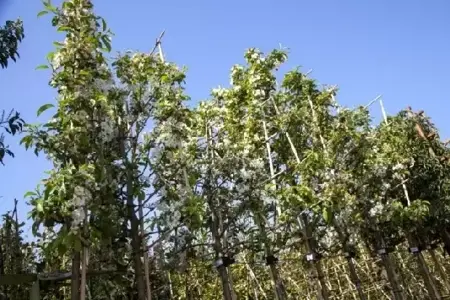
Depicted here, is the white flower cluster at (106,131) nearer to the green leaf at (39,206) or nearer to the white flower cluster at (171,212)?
the white flower cluster at (171,212)

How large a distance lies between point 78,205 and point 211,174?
2735 millimetres

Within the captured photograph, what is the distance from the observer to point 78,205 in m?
3.12

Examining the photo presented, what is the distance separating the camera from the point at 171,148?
426cm

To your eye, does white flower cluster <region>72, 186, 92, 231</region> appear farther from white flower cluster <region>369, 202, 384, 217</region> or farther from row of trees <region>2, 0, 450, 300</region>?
white flower cluster <region>369, 202, 384, 217</region>

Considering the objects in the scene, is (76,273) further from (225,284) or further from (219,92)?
(219,92)

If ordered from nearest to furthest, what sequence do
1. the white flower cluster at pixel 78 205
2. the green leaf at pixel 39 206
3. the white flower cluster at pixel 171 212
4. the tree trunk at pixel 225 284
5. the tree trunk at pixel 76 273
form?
1. the green leaf at pixel 39 206
2. the white flower cluster at pixel 78 205
3. the tree trunk at pixel 76 273
4. the white flower cluster at pixel 171 212
5. the tree trunk at pixel 225 284

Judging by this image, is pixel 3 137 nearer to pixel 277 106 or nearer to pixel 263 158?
pixel 263 158

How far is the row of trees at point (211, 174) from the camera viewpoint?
351cm

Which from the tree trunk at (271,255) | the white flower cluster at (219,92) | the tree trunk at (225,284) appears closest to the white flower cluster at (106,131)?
the tree trunk at (225,284)

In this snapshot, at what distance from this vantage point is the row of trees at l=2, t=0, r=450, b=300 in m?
3.51

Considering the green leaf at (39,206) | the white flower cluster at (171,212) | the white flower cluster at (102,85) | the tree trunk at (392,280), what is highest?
the white flower cluster at (102,85)

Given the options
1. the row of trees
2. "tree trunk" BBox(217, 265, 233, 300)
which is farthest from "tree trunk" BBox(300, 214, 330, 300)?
"tree trunk" BBox(217, 265, 233, 300)

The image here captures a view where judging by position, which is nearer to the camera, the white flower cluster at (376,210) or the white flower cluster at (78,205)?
the white flower cluster at (78,205)

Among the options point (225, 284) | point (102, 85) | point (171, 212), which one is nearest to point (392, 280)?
point (225, 284)
